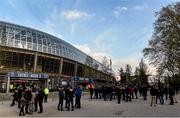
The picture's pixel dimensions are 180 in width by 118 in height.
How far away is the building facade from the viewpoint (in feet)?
203

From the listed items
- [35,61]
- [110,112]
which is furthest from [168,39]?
[35,61]

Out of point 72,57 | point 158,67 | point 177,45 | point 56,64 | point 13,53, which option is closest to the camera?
point 177,45

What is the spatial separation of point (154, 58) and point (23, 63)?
30.9 meters

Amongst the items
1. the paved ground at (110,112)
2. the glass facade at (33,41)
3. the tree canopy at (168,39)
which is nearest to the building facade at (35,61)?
the glass facade at (33,41)

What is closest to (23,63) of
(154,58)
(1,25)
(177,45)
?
(1,25)

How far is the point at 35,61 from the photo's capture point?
68.1 meters

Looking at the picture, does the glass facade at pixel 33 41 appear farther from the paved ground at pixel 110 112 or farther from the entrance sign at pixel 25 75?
the paved ground at pixel 110 112

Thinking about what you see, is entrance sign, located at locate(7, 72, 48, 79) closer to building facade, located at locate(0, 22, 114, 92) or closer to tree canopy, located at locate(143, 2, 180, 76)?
building facade, located at locate(0, 22, 114, 92)

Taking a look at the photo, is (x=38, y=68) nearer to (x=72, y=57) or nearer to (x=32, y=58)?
(x=32, y=58)

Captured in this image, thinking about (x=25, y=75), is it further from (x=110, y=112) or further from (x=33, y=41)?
(x=110, y=112)

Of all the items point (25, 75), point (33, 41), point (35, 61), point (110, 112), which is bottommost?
point (110, 112)

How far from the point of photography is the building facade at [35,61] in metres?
61.8

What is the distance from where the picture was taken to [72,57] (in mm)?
84250

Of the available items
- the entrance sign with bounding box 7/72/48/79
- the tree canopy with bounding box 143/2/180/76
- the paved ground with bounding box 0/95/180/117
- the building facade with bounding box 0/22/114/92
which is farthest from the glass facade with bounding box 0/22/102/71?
the paved ground with bounding box 0/95/180/117
